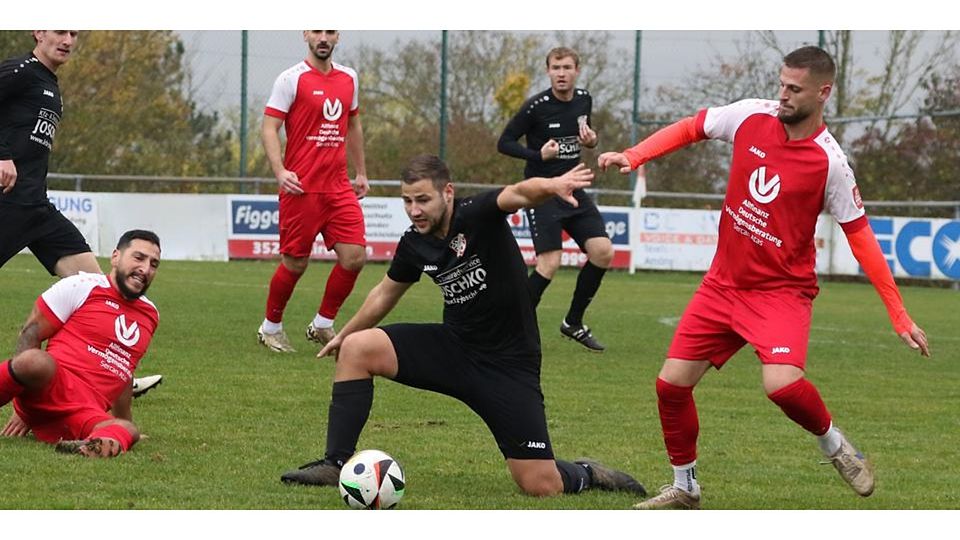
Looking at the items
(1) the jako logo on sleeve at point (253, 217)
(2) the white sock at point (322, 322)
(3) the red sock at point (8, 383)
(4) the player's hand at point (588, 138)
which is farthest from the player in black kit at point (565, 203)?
(1) the jako logo on sleeve at point (253, 217)

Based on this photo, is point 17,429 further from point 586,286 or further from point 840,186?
A: point 586,286

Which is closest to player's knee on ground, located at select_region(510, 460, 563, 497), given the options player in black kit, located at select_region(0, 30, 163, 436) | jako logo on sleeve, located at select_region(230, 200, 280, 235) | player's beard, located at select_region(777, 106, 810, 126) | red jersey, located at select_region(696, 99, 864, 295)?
red jersey, located at select_region(696, 99, 864, 295)

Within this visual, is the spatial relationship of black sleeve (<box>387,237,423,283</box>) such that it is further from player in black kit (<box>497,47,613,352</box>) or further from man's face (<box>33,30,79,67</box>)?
player in black kit (<box>497,47,613,352</box>)

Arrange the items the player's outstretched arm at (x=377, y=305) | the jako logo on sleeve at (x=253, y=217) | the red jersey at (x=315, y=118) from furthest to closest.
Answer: the jako logo on sleeve at (x=253, y=217) < the red jersey at (x=315, y=118) < the player's outstretched arm at (x=377, y=305)

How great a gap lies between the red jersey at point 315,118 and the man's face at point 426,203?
5432mm

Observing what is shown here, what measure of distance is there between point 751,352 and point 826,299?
27.7ft

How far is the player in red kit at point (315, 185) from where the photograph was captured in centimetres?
1177

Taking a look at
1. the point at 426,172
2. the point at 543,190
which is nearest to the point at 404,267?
the point at 426,172

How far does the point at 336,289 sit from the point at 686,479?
5.90m

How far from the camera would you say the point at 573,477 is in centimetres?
668

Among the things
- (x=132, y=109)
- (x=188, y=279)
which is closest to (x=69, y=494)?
(x=188, y=279)

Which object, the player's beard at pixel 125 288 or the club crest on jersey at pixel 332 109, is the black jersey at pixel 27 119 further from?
the club crest on jersey at pixel 332 109

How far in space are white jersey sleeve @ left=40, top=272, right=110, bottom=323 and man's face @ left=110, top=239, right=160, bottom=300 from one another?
0.50 feet

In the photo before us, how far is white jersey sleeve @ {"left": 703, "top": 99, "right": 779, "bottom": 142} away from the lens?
21.7 ft
